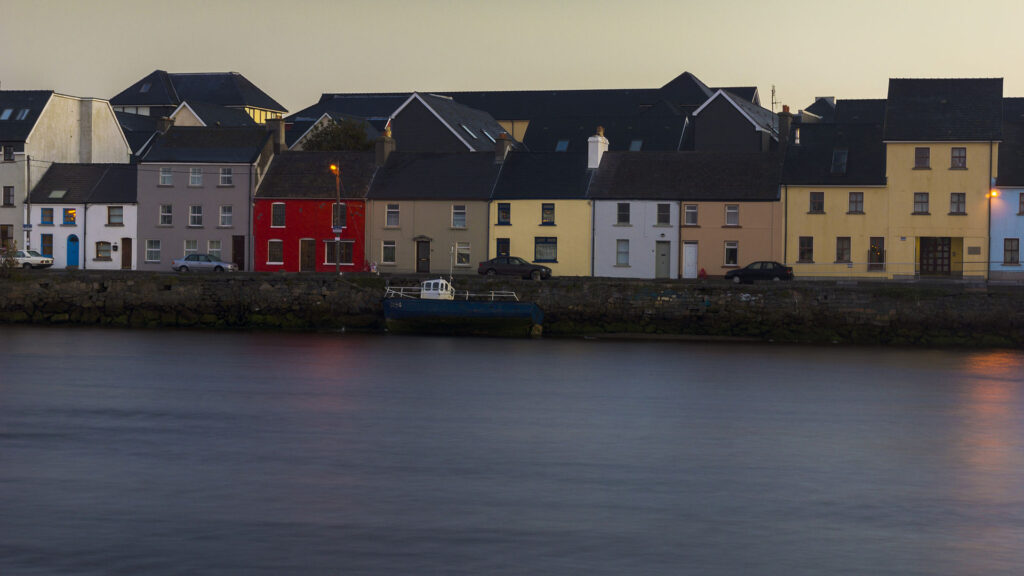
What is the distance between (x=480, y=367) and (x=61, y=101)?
52.0 m

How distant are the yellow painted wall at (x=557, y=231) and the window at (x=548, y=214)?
0.54 ft

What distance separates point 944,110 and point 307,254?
35874 millimetres

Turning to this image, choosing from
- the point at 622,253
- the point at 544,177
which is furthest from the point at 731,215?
the point at 544,177

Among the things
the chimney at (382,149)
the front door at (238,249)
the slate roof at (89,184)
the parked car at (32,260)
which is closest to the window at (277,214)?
the front door at (238,249)

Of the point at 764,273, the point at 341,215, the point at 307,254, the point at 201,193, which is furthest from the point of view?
the point at 201,193

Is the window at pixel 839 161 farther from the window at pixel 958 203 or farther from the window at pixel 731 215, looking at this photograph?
the window at pixel 958 203

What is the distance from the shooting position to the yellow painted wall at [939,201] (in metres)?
64.6

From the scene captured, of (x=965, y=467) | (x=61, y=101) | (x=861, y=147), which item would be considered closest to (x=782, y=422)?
(x=965, y=467)

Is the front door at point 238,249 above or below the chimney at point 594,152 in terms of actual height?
below

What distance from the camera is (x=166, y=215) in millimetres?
75188

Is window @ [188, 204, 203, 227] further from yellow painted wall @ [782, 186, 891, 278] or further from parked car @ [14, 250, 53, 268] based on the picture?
yellow painted wall @ [782, 186, 891, 278]

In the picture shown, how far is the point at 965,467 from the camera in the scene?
27.4 meters

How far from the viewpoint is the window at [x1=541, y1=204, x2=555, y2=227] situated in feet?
226

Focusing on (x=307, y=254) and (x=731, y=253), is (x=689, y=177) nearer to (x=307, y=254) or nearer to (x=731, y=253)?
(x=731, y=253)
